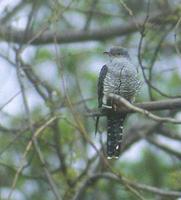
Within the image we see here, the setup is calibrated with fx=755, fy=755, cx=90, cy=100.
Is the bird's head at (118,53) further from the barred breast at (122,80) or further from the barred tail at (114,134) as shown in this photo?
the barred tail at (114,134)

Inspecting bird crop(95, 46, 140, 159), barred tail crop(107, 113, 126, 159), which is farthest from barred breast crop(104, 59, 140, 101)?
barred tail crop(107, 113, 126, 159)

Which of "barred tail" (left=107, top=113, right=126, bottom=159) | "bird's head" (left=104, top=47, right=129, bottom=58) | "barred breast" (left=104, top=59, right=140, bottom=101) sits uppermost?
"bird's head" (left=104, top=47, right=129, bottom=58)

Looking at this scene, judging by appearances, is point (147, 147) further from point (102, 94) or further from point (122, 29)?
point (102, 94)

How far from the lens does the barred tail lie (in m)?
5.32

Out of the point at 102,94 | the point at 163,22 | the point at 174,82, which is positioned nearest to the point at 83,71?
the point at 174,82

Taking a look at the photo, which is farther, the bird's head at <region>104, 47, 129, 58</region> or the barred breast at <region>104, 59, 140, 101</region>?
the bird's head at <region>104, 47, 129, 58</region>

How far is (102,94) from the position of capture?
18.0 ft

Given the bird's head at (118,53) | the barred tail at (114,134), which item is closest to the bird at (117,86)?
the barred tail at (114,134)

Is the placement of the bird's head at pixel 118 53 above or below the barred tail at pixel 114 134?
above

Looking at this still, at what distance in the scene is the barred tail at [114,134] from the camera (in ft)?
17.5

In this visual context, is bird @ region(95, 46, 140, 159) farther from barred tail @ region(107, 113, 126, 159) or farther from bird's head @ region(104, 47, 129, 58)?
bird's head @ region(104, 47, 129, 58)

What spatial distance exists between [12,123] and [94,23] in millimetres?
2161

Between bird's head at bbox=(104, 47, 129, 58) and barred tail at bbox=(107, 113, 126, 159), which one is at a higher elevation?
bird's head at bbox=(104, 47, 129, 58)

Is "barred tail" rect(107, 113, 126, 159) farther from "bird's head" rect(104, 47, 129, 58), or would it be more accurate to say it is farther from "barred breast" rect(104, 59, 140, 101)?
"bird's head" rect(104, 47, 129, 58)
